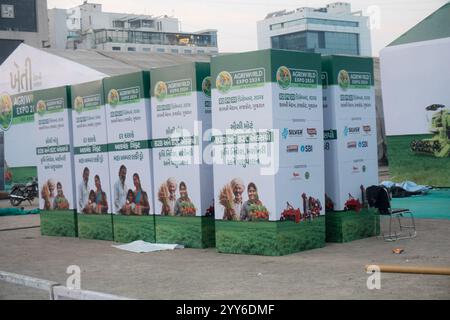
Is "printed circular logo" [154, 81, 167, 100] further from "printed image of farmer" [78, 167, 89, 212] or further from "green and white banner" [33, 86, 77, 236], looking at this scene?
"green and white banner" [33, 86, 77, 236]

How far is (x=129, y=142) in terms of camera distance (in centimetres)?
1196

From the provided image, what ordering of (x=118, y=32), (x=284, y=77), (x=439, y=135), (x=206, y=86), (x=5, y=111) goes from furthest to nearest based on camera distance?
(x=118, y=32) < (x=5, y=111) < (x=439, y=135) < (x=206, y=86) < (x=284, y=77)

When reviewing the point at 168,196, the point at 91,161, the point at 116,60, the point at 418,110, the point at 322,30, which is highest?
the point at 322,30

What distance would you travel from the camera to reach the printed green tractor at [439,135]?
16.1 m

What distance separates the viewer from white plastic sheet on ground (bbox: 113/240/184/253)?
36.0 feet

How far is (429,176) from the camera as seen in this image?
55.2ft

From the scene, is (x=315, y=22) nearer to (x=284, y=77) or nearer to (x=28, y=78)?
(x=28, y=78)

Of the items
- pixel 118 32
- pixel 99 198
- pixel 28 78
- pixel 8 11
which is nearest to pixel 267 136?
pixel 99 198

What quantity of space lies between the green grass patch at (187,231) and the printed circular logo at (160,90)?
203 centimetres

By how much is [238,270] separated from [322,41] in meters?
85.0

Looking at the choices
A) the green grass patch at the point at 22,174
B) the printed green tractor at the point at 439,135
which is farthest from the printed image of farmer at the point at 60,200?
the green grass patch at the point at 22,174

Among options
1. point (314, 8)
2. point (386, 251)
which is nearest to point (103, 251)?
point (386, 251)

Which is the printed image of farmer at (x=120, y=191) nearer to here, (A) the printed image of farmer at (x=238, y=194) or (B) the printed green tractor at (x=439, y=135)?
(A) the printed image of farmer at (x=238, y=194)

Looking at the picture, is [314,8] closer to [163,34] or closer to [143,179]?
[163,34]
